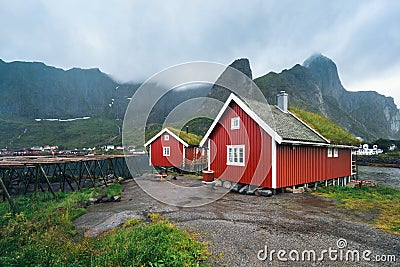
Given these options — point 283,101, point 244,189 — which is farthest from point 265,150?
point 283,101

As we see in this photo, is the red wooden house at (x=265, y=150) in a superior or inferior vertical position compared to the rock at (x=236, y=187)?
superior

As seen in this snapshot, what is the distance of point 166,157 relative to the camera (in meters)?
26.7

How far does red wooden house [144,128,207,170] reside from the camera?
25.4 metres

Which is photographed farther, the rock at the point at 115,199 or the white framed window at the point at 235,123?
the white framed window at the point at 235,123

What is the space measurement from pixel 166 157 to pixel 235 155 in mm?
14372

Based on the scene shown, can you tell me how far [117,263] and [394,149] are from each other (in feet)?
268


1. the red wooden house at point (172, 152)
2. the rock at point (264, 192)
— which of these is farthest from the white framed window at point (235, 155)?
the red wooden house at point (172, 152)

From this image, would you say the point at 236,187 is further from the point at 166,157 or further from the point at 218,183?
the point at 166,157

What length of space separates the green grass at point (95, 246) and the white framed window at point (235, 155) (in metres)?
6.53

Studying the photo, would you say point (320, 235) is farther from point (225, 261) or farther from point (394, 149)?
point (394, 149)

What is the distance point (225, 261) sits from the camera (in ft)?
15.9

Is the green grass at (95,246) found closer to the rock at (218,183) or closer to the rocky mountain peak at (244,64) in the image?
the rock at (218,183)

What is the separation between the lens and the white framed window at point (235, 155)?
1317cm

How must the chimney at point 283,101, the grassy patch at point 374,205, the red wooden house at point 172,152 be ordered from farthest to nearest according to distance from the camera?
the red wooden house at point 172,152 < the chimney at point 283,101 < the grassy patch at point 374,205
